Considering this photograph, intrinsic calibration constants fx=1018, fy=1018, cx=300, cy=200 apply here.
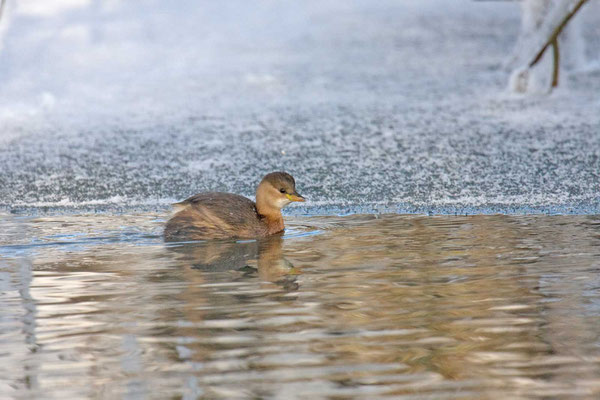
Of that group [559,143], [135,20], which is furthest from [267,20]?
[559,143]

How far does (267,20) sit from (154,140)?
3.97 meters

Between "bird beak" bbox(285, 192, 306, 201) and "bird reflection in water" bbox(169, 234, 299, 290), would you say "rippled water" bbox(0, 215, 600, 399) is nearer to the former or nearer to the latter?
"bird reflection in water" bbox(169, 234, 299, 290)

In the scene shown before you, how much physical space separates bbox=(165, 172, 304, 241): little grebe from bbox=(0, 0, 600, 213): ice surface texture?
461 millimetres

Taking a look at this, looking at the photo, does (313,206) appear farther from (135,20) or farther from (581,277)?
(135,20)

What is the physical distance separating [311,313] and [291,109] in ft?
17.1

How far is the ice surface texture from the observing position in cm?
678

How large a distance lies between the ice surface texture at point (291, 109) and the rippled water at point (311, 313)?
1.03 meters

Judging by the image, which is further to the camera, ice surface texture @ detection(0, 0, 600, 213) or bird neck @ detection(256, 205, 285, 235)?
ice surface texture @ detection(0, 0, 600, 213)

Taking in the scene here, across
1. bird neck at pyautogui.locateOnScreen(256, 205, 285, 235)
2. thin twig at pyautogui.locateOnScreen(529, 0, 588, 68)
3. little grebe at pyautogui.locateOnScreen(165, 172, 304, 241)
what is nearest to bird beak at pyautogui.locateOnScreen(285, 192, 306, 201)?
little grebe at pyautogui.locateOnScreen(165, 172, 304, 241)

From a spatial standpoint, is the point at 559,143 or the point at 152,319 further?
the point at 559,143

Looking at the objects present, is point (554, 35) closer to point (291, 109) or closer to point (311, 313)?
point (291, 109)

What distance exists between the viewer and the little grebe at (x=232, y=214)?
574 cm

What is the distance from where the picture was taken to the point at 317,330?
3.51 m

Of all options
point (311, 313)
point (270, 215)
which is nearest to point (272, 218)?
point (270, 215)
